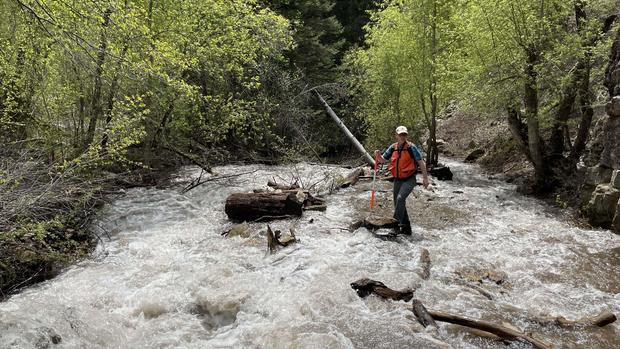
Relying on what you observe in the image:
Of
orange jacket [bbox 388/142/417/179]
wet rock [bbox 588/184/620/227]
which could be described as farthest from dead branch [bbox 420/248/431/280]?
wet rock [bbox 588/184/620/227]

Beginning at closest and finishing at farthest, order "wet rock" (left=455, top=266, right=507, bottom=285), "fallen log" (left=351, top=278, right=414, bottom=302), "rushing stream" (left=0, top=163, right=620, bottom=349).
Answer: "rushing stream" (left=0, top=163, right=620, bottom=349) → "fallen log" (left=351, top=278, right=414, bottom=302) → "wet rock" (left=455, top=266, right=507, bottom=285)

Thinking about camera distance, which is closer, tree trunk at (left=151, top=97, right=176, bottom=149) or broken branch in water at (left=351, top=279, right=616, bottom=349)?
broken branch in water at (left=351, top=279, right=616, bottom=349)

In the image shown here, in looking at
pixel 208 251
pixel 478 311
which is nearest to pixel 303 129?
pixel 208 251

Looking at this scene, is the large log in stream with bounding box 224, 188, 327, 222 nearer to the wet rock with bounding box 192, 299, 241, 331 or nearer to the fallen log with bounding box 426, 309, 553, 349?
the wet rock with bounding box 192, 299, 241, 331

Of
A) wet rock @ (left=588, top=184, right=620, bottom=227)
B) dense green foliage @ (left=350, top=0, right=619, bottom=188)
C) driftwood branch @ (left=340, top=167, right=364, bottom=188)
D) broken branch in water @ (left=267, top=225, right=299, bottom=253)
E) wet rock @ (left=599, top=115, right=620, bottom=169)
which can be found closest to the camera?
broken branch in water @ (left=267, top=225, right=299, bottom=253)

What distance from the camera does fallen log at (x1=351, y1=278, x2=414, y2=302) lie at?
5.97 metres

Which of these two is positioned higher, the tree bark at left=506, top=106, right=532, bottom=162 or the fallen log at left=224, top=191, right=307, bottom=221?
the tree bark at left=506, top=106, right=532, bottom=162

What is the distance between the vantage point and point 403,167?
8.64 meters

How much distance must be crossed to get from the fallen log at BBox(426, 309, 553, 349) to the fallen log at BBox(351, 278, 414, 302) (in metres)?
0.63

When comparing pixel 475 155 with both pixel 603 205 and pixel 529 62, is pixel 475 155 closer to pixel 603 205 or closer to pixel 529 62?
pixel 529 62

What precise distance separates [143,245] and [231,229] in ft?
6.01

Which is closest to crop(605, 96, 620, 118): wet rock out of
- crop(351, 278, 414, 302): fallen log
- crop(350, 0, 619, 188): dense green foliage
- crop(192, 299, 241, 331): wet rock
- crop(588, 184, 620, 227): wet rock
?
crop(350, 0, 619, 188): dense green foliage

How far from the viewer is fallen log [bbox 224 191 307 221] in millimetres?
10109

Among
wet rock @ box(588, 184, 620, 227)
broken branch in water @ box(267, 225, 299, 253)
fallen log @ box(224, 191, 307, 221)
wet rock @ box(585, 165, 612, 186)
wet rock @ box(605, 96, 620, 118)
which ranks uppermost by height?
wet rock @ box(605, 96, 620, 118)
